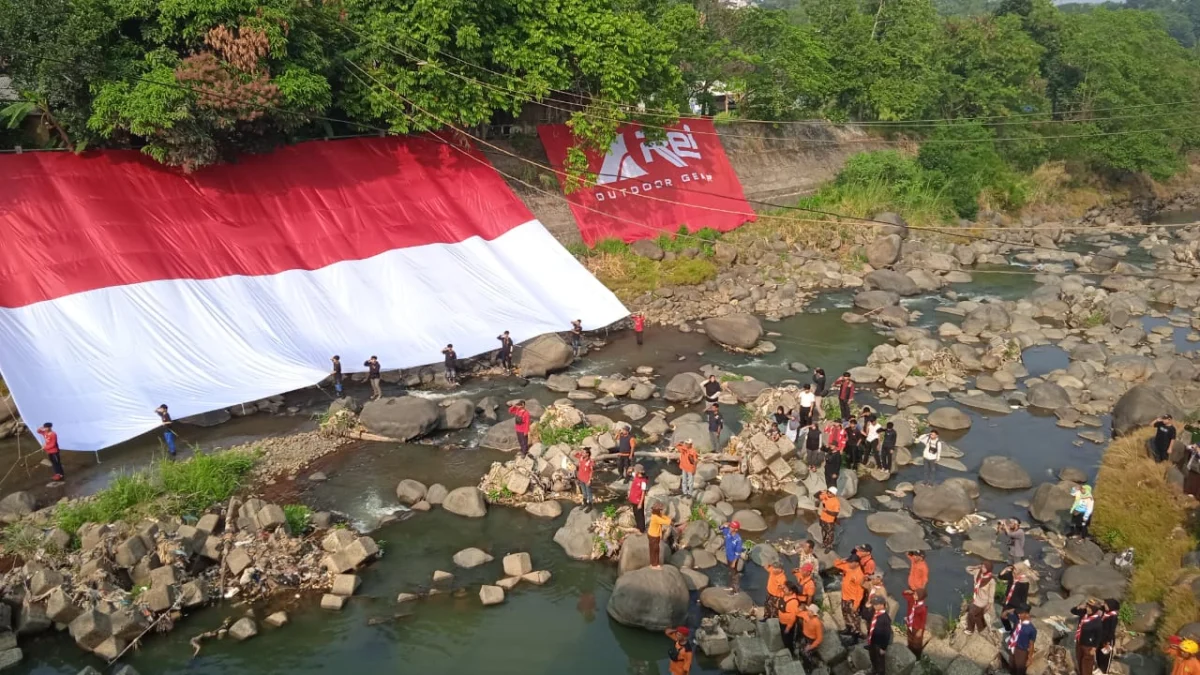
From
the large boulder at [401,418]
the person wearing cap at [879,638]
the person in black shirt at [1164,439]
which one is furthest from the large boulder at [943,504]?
the large boulder at [401,418]

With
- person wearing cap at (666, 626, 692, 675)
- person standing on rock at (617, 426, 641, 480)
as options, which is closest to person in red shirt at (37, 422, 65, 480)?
person standing on rock at (617, 426, 641, 480)

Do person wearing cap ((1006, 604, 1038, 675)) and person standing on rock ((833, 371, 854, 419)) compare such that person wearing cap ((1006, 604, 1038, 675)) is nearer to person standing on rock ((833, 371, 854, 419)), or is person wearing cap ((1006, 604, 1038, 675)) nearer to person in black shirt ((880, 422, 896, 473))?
person in black shirt ((880, 422, 896, 473))

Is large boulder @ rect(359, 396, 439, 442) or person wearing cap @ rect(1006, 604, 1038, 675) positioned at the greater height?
large boulder @ rect(359, 396, 439, 442)

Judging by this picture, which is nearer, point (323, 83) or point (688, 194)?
point (323, 83)

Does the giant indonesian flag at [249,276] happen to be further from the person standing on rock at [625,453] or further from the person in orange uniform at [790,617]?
the person in orange uniform at [790,617]

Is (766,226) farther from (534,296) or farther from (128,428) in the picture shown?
(128,428)

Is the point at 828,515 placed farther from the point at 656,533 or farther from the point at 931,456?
the point at 931,456

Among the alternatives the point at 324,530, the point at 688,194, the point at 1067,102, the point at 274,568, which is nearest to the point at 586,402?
the point at 324,530
